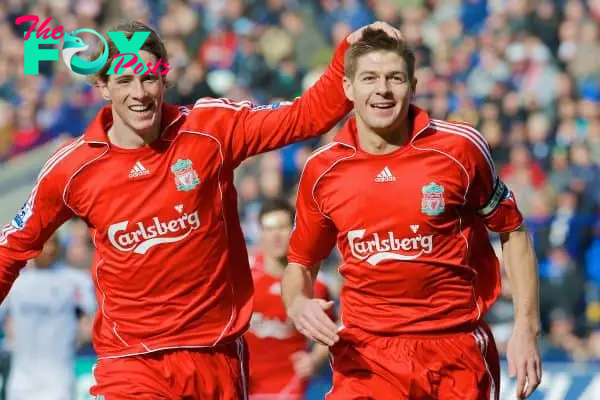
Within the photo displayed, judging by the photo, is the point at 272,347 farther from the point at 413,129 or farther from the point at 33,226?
the point at 413,129

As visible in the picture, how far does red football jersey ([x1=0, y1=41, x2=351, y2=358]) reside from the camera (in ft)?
23.1

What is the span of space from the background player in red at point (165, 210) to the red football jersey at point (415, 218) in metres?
0.35

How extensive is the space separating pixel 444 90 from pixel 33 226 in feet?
31.9

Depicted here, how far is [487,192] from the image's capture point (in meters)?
6.91

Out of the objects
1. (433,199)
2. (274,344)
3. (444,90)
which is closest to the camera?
(433,199)

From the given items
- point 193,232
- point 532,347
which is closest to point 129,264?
point 193,232

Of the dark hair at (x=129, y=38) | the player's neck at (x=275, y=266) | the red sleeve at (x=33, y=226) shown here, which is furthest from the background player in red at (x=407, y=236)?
the player's neck at (x=275, y=266)

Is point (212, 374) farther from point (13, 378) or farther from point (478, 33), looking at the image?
point (478, 33)

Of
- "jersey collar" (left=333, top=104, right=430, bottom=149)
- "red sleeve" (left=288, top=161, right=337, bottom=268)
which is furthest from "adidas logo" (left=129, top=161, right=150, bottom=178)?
"jersey collar" (left=333, top=104, right=430, bottom=149)

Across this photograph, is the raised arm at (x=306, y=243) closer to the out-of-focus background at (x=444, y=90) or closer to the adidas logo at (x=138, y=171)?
the adidas logo at (x=138, y=171)

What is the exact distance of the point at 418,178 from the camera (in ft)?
22.6

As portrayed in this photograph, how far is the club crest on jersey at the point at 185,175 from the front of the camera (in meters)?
7.05

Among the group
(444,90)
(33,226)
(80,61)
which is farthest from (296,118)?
(444,90)

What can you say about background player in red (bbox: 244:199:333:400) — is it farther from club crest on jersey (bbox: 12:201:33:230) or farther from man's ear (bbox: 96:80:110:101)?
man's ear (bbox: 96:80:110:101)
